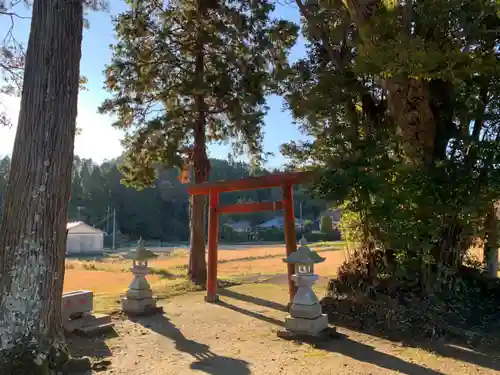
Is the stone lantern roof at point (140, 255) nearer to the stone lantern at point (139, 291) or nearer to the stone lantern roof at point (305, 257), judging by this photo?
the stone lantern at point (139, 291)

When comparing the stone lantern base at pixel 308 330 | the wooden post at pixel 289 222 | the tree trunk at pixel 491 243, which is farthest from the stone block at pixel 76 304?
the tree trunk at pixel 491 243

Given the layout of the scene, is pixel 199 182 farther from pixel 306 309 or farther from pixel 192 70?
pixel 306 309

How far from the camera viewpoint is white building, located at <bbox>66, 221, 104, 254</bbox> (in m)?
41.5

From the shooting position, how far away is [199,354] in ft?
19.1

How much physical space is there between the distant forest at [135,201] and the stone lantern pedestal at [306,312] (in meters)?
49.1

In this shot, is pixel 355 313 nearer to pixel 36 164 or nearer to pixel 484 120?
pixel 484 120

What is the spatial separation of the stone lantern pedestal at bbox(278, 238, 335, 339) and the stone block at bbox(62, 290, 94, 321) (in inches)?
120

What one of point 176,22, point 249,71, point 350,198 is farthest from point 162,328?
point 176,22

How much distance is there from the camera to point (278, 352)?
5805mm

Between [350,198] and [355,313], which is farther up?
[350,198]

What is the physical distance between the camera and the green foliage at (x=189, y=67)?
1182 cm

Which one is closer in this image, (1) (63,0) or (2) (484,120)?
(1) (63,0)

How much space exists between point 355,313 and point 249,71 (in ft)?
23.8

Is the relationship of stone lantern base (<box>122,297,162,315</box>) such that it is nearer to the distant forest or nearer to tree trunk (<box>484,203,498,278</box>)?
tree trunk (<box>484,203,498,278</box>)
